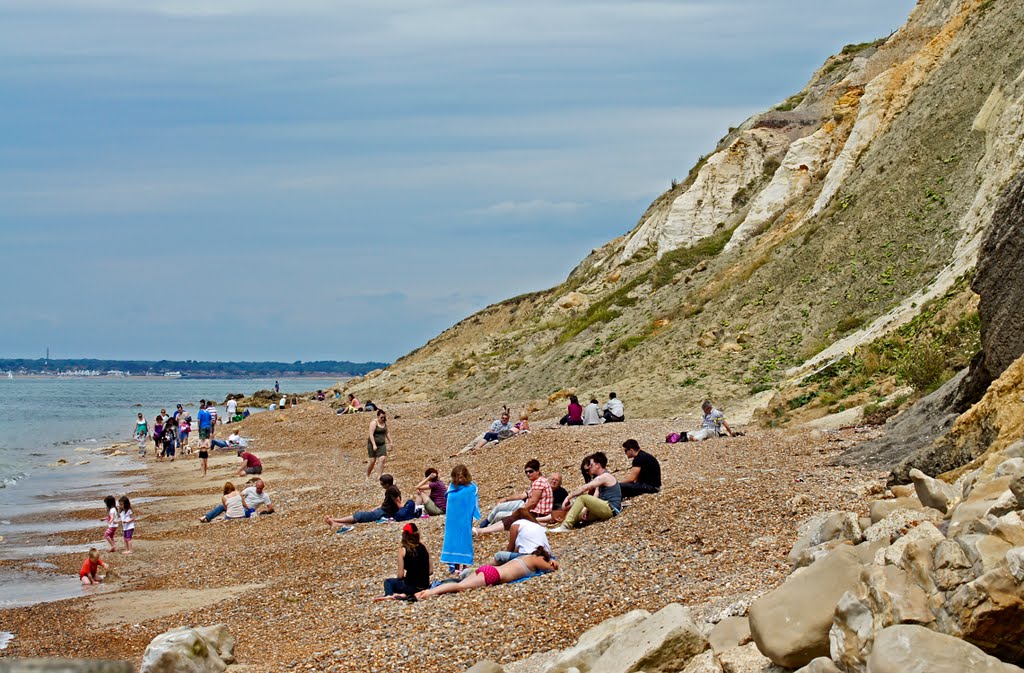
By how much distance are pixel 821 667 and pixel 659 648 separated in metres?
1.35

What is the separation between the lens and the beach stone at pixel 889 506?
8.52 m

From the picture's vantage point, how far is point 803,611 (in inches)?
269

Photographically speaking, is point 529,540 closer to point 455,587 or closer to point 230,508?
point 455,587

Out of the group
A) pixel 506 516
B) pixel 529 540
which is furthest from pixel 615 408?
pixel 529 540

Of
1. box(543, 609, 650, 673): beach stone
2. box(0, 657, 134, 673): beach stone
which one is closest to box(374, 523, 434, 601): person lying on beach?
box(543, 609, 650, 673): beach stone

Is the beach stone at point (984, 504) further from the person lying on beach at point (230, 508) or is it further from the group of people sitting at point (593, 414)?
the group of people sitting at point (593, 414)

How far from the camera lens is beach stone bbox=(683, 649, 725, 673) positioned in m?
7.12

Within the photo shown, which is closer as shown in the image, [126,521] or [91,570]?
[91,570]

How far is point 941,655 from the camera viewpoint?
5.44 metres

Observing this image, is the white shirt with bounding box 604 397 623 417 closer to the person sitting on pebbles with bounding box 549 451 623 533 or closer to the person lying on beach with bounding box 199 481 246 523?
the person lying on beach with bounding box 199 481 246 523

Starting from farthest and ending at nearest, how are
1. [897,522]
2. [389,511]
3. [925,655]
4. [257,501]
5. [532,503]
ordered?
[257,501]
[389,511]
[532,503]
[897,522]
[925,655]

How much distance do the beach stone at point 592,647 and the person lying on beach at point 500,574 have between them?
8.91ft

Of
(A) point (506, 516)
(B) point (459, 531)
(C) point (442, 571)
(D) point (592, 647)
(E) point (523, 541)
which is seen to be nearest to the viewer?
(D) point (592, 647)

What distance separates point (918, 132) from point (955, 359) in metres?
15.3
